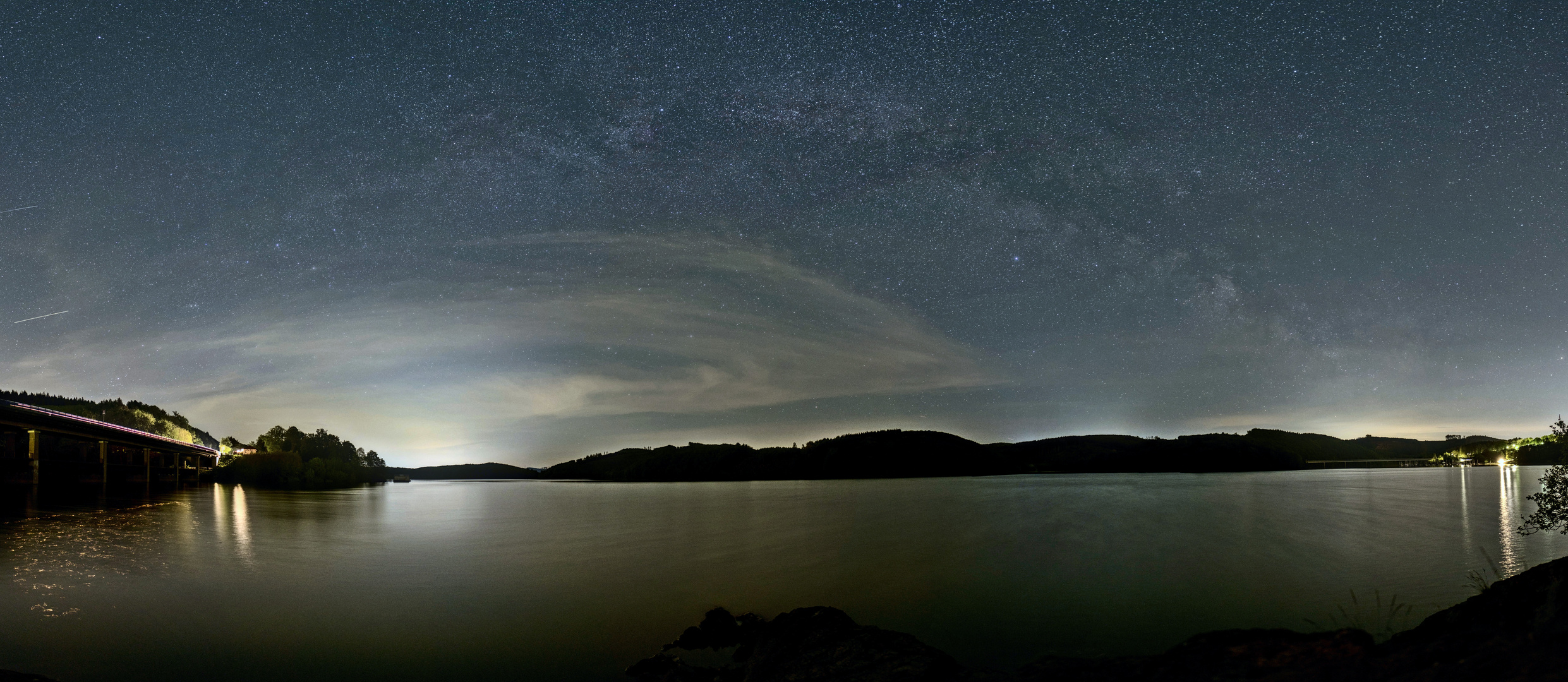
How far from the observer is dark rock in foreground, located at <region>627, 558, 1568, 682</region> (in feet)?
24.1

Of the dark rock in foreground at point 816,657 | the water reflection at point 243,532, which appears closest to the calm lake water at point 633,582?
the water reflection at point 243,532

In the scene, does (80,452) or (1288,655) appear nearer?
(1288,655)

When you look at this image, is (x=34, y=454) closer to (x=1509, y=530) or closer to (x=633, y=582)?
(x=633, y=582)

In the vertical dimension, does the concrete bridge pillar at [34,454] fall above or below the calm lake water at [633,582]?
above

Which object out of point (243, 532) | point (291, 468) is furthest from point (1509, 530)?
point (291, 468)

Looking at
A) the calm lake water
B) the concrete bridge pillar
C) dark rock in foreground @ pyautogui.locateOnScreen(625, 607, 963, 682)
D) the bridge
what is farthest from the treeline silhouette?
dark rock in foreground @ pyautogui.locateOnScreen(625, 607, 963, 682)

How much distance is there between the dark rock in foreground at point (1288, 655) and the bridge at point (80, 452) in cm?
10077

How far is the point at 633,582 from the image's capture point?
100.0 feet

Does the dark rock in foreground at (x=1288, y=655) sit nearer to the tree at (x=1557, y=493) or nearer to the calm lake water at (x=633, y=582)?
the calm lake water at (x=633, y=582)

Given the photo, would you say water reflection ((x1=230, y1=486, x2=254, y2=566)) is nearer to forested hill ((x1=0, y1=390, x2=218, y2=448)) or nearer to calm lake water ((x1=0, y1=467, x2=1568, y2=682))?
calm lake water ((x1=0, y1=467, x2=1568, y2=682))

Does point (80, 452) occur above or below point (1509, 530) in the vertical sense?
above

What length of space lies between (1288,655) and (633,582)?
25983 millimetres

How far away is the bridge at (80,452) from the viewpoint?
80.8m

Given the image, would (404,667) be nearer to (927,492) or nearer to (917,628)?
(917,628)
